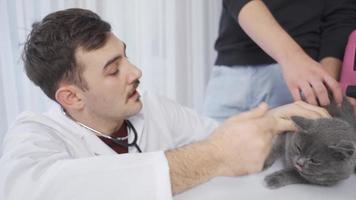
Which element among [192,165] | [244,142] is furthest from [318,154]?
[192,165]

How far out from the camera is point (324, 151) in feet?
2.30

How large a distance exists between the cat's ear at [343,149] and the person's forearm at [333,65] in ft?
1.60

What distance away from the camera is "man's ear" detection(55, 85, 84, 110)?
3.27 ft

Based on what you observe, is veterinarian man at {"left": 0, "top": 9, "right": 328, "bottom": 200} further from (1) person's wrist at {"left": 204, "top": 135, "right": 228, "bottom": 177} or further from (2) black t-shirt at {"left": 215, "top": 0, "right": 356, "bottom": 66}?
(2) black t-shirt at {"left": 215, "top": 0, "right": 356, "bottom": 66}

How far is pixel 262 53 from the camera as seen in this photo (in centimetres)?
123

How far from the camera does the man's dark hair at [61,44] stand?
96cm

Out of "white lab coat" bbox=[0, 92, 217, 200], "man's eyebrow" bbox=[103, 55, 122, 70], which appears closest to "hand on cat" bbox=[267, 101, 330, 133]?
"white lab coat" bbox=[0, 92, 217, 200]

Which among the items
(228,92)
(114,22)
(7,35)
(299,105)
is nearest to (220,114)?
(228,92)

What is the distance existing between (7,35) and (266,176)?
1.41 meters

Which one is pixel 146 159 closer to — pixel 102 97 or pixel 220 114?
pixel 102 97

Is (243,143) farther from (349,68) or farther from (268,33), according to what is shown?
(349,68)

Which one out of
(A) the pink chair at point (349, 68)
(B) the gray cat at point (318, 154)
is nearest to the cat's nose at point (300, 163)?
(B) the gray cat at point (318, 154)

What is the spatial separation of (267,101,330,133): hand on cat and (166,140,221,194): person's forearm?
0.16 m

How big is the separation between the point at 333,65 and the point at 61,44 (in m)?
0.80
